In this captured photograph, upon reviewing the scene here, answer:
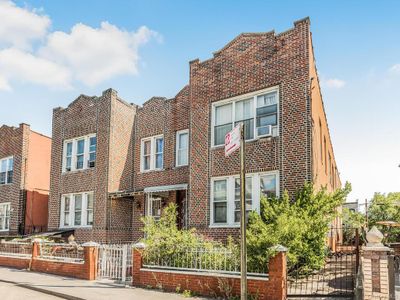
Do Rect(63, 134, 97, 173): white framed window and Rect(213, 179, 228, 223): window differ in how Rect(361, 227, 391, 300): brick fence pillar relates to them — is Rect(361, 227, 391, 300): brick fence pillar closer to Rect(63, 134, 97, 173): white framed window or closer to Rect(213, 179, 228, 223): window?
Rect(213, 179, 228, 223): window

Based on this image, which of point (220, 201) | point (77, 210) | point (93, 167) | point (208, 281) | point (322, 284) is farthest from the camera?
point (77, 210)

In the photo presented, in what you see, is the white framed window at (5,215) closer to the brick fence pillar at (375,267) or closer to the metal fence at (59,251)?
the metal fence at (59,251)

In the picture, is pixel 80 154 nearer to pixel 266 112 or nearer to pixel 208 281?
pixel 266 112

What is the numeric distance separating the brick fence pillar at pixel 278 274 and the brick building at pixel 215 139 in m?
4.31

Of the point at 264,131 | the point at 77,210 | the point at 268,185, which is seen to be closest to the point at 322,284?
the point at 268,185

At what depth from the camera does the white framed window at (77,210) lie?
809 inches

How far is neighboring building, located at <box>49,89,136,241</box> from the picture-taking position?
64.8 ft

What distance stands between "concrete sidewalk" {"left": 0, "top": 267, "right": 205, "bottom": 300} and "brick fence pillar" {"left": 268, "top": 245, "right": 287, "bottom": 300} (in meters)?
2.47

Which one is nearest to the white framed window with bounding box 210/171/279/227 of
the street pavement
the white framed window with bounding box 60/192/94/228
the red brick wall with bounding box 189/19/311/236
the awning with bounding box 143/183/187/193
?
the red brick wall with bounding box 189/19/311/236

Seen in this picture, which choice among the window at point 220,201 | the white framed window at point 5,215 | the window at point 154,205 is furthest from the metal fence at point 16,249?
the window at point 220,201

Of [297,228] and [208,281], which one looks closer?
[208,281]

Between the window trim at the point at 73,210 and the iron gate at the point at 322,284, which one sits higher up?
the window trim at the point at 73,210

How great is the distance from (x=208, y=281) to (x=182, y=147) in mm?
9053

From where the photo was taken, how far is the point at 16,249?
57.0ft
